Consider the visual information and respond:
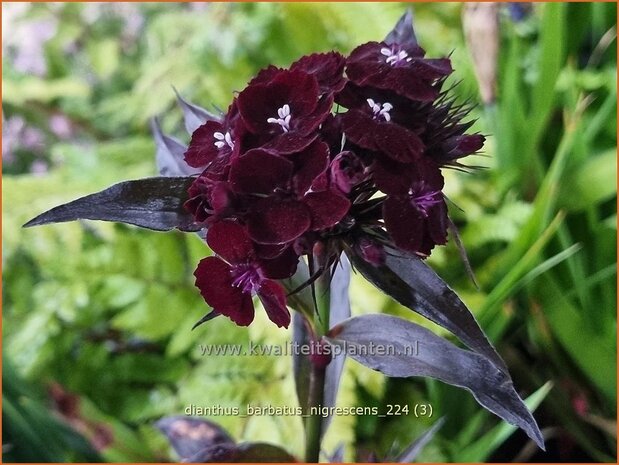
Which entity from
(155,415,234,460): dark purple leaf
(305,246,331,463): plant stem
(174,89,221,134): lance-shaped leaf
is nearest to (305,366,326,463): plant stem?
(305,246,331,463): plant stem

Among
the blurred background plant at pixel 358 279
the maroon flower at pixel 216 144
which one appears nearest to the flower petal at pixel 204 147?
the maroon flower at pixel 216 144

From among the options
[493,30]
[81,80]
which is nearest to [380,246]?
[493,30]

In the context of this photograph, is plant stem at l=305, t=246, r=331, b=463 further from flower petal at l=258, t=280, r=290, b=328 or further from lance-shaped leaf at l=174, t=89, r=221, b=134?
lance-shaped leaf at l=174, t=89, r=221, b=134

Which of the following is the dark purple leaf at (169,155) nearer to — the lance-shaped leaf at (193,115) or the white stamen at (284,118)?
the lance-shaped leaf at (193,115)

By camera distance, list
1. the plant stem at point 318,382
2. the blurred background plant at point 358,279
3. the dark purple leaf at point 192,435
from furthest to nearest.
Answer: the blurred background plant at point 358,279 < the dark purple leaf at point 192,435 < the plant stem at point 318,382

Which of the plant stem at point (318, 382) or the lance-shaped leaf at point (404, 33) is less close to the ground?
the lance-shaped leaf at point (404, 33)

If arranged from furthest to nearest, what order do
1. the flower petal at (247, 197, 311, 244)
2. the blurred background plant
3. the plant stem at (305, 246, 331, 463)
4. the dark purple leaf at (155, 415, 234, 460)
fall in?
1. the blurred background plant
2. the dark purple leaf at (155, 415, 234, 460)
3. the plant stem at (305, 246, 331, 463)
4. the flower petal at (247, 197, 311, 244)

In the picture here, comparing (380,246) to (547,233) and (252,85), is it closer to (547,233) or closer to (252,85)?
(252,85)
